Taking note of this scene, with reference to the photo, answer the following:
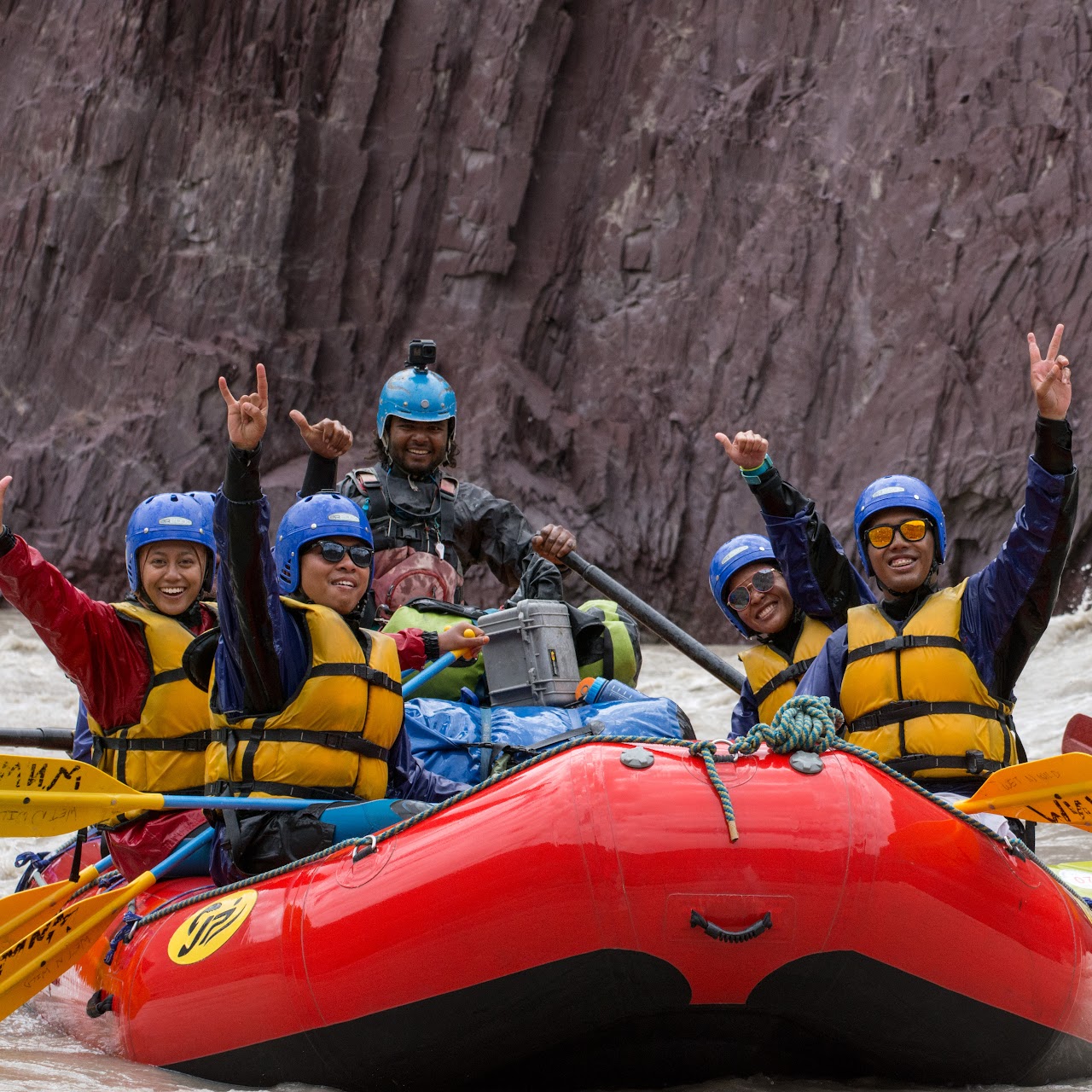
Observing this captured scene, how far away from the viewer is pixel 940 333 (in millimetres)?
11539

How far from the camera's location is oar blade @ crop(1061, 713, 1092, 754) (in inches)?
158

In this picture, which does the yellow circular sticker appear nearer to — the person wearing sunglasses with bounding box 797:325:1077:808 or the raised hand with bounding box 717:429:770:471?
the person wearing sunglasses with bounding box 797:325:1077:808

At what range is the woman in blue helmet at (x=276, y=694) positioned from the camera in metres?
3.08

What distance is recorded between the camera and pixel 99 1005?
3279 mm

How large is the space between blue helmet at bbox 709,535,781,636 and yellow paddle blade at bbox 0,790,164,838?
171 cm

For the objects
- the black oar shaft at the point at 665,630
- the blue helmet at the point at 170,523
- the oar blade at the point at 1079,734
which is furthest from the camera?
→ the black oar shaft at the point at 665,630

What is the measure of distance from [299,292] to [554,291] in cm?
237

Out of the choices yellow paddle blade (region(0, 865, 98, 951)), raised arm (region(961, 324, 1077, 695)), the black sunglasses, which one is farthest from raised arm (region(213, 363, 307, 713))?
raised arm (region(961, 324, 1077, 695))

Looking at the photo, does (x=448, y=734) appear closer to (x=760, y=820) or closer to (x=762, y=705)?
(x=762, y=705)

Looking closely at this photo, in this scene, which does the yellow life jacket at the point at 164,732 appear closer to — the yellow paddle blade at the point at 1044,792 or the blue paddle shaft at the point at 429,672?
the blue paddle shaft at the point at 429,672

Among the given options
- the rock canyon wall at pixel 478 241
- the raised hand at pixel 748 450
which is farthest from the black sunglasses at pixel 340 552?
the rock canyon wall at pixel 478 241

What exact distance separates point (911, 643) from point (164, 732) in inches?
71.1

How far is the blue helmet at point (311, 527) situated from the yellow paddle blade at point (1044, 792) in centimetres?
159

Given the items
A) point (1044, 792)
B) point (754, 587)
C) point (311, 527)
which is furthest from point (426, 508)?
point (1044, 792)
